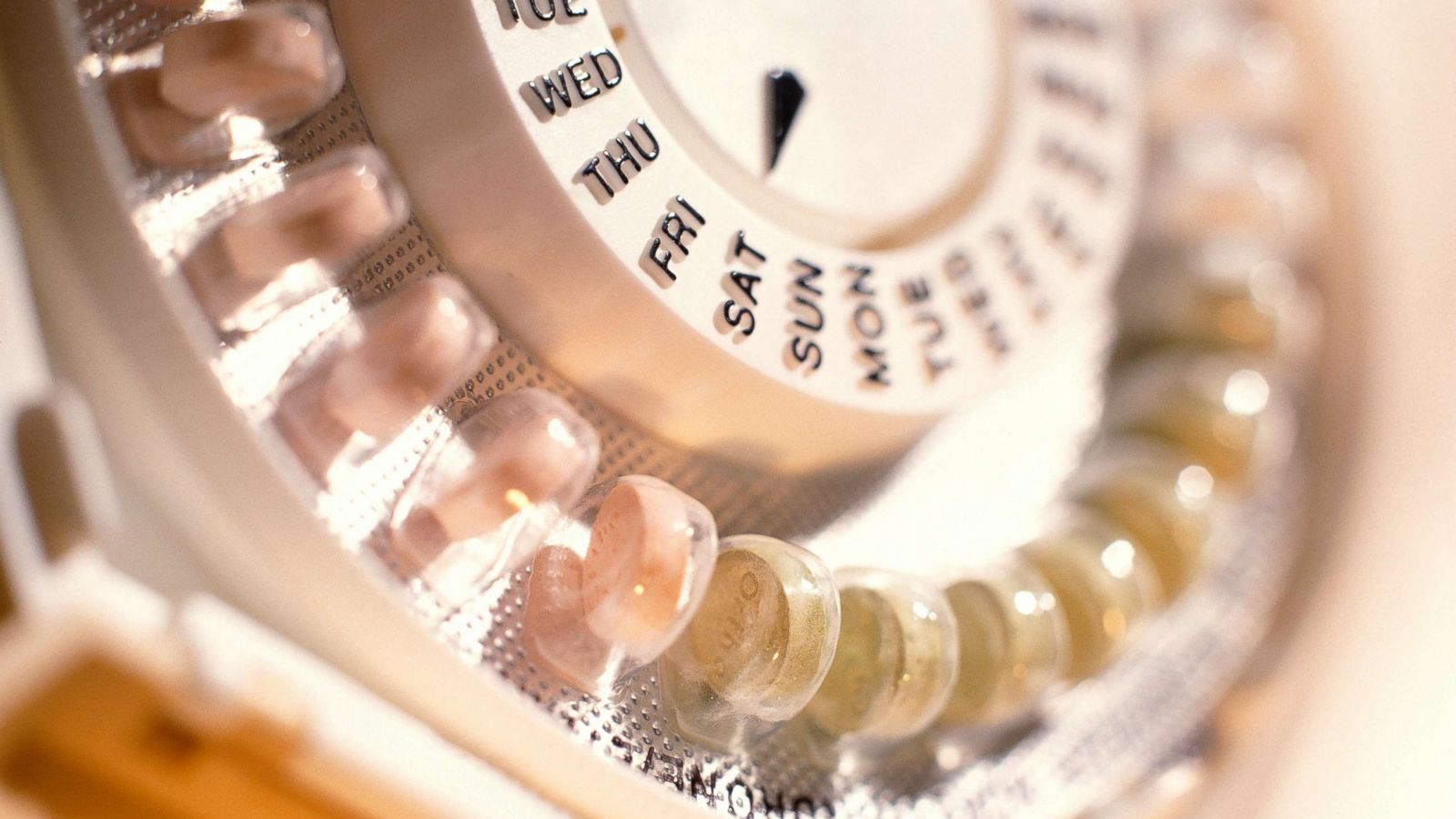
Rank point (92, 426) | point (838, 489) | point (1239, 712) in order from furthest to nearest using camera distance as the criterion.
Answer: point (1239, 712), point (838, 489), point (92, 426)

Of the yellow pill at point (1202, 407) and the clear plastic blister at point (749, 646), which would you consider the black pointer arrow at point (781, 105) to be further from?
the yellow pill at point (1202, 407)

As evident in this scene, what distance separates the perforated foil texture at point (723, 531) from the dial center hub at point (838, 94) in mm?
76

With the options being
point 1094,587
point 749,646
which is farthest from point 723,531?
point 1094,587

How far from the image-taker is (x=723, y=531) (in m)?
0.33

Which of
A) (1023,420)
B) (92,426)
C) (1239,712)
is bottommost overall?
(1239,712)

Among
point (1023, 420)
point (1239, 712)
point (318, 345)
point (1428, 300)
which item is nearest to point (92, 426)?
point (318, 345)

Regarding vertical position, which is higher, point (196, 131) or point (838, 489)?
point (196, 131)

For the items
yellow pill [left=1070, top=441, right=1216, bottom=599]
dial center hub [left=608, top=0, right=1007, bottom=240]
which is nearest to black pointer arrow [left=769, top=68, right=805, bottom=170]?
dial center hub [left=608, top=0, right=1007, bottom=240]

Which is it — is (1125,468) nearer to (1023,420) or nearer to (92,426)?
(1023,420)

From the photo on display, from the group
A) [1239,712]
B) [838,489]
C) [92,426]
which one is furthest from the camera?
[1239,712]

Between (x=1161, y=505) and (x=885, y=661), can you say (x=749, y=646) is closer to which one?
(x=885, y=661)

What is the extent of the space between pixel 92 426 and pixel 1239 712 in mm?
431

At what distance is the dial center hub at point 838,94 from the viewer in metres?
0.31

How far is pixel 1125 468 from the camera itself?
473 millimetres
